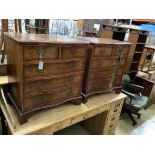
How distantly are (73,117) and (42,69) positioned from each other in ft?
2.04

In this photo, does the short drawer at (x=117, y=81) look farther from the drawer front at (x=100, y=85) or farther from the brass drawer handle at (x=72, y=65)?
the brass drawer handle at (x=72, y=65)

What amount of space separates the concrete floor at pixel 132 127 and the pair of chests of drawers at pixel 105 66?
78cm

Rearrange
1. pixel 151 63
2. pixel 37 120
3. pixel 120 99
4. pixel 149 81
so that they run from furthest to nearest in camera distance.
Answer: pixel 151 63 < pixel 149 81 < pixel 120 99 < pixel 37 120

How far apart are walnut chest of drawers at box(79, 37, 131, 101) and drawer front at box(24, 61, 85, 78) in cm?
18

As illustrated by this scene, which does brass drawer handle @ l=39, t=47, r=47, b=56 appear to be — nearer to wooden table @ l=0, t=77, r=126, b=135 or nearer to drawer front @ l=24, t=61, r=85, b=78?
drawer front @ l=24, t=61, r=85, b=78

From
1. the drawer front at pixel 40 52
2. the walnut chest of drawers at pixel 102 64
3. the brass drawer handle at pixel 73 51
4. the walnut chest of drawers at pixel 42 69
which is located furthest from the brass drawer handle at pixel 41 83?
the walnut chest of drawers at pixel 102 64

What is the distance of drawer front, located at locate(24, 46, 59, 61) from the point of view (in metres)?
1.36

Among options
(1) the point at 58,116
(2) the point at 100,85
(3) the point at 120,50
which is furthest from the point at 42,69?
(3) the point at 120,50

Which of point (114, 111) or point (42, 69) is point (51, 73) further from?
point (114, 111)
